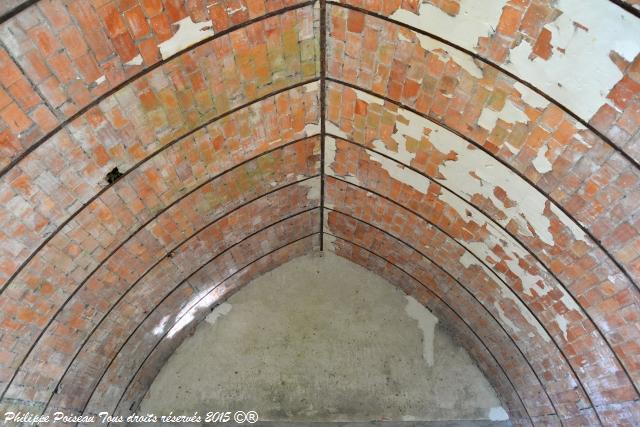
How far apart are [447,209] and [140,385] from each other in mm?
4979

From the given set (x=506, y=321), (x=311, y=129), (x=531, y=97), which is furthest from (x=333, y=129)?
(x=506, y=321)

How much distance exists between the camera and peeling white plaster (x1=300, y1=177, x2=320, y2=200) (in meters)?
5.85

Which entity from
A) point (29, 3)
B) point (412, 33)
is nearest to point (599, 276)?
point (412, 33)

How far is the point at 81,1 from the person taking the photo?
283cm

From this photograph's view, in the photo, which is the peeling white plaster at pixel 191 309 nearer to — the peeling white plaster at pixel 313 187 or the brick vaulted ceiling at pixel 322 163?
the brick vaulted ceiling at pixel 322 163

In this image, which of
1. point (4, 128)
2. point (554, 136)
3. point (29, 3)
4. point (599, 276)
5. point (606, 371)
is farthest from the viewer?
point (606, 371)

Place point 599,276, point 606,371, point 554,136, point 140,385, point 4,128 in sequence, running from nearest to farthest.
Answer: point 4,128
point 554,136
point 599,276
point 606,371
point 140,385

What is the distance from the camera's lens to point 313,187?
19.7ft

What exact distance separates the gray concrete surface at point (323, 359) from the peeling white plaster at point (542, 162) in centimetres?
410

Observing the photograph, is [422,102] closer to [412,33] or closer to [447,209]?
[412,33]

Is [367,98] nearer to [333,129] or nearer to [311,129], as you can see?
[333,129]

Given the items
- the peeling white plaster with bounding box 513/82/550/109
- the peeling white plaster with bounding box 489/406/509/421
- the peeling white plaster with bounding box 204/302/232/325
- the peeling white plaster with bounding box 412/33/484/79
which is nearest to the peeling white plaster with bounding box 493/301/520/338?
the peeling white plaster with bounding box 489/406/509/421

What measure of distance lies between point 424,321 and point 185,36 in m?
5.65

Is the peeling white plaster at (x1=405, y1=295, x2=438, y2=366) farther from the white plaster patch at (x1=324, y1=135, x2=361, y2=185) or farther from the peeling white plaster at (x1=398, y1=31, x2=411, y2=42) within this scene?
the peeling white plaster at (x1=398, y1=31, x2=411, y2=42)
